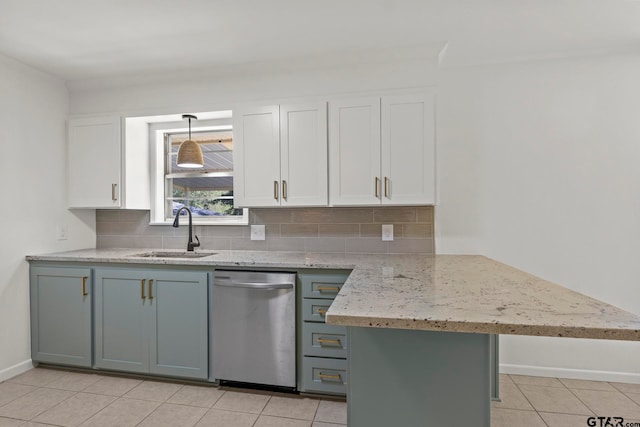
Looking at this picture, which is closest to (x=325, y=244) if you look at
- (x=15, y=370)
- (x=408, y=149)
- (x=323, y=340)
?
(x=323, y=340)

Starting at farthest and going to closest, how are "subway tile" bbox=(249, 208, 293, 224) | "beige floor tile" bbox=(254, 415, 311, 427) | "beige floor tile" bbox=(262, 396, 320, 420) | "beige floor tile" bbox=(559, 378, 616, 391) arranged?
"subway tile" bbox=(249, 208, 293, 224), "beige floor tile" bbox=(559, 378, 616, 391), "beige floor tile" bbox=(262, 396, 320, 420), "beige floor tile" bbox=(254, 415, 311, 427)

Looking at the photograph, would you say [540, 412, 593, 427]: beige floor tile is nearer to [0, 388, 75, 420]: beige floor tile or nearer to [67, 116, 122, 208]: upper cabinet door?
[0, 388, 75, 420]: beige floor tile

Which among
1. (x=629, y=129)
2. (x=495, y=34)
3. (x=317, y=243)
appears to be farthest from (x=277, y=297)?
(x=629, y=129)

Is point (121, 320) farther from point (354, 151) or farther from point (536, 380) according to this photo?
point (536, 380)

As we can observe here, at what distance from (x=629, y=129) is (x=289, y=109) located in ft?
8.43

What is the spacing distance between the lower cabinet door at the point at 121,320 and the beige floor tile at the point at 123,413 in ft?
1.03

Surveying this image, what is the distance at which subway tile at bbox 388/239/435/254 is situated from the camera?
2.77m

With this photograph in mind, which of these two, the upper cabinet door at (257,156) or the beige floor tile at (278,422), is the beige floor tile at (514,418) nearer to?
the beige floor tile at (278,422)

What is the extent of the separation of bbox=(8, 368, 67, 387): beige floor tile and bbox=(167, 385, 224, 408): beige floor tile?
1079 millimetres

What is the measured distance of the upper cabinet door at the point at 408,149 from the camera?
2.48m

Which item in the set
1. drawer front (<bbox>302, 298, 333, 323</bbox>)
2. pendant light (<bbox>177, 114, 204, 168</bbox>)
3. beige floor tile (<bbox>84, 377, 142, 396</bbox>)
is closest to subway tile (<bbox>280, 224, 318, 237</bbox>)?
drawer front (<bbox>302, 298, 333, 323</bbox>)

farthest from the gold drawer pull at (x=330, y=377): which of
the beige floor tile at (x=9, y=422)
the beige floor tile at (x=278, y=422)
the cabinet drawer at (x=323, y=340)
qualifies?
the beige floor tile at (x=9, y=422)

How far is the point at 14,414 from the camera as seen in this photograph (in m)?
2.15

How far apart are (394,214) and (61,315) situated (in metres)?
2.81
